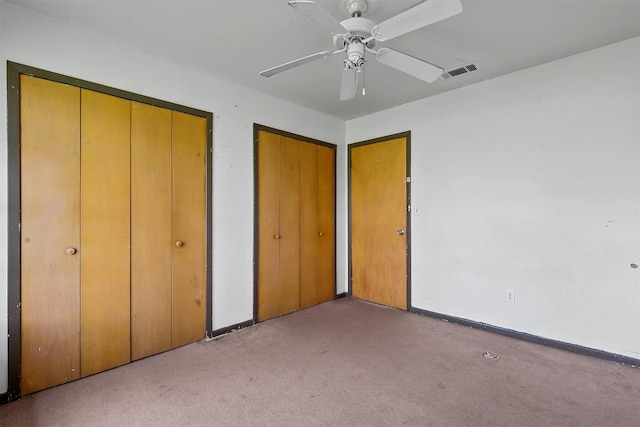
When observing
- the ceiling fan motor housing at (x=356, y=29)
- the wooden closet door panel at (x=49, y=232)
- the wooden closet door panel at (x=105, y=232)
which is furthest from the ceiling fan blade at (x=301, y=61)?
the wooden closet door panel at (x=49, y=232)

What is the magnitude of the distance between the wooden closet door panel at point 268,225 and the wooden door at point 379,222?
121 centimetres

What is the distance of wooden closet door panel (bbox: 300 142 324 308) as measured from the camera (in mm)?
3781

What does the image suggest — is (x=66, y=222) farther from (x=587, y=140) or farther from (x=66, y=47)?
(x=587, y=140)

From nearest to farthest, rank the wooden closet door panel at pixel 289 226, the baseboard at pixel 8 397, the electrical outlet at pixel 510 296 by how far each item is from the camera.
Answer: the baseboard at pixel 8 397
the electrical outlet at pixel 510 296
the wooden closet door panel at pixel 289 226

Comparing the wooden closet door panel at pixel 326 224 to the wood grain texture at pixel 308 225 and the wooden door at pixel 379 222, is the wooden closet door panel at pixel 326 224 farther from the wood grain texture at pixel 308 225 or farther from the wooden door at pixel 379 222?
the wooden door at pixel 379 222

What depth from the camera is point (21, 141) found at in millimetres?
1981

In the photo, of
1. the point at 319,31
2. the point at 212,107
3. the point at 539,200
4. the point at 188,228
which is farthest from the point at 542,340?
the point at 212,107

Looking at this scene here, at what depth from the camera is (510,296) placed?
2.94 metres

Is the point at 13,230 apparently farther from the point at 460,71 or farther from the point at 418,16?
the point at 460,71

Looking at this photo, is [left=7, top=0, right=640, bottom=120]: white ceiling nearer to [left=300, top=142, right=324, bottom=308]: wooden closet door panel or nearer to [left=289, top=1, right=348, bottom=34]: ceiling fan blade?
[left=289, top=1, right=348, bottom=34]: ceiling fan blade

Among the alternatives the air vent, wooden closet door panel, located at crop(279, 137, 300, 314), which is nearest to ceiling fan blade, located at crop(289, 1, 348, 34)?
the air vent

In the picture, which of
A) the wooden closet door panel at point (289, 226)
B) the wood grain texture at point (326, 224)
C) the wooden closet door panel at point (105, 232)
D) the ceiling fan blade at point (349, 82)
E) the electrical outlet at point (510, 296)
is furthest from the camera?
the wood grain texture at point (326, 224)

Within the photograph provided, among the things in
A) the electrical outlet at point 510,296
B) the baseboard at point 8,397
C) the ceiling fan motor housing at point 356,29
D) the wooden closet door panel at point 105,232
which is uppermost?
the ceiling fan motor housing at point 356,29

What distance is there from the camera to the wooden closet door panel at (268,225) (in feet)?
11.0
